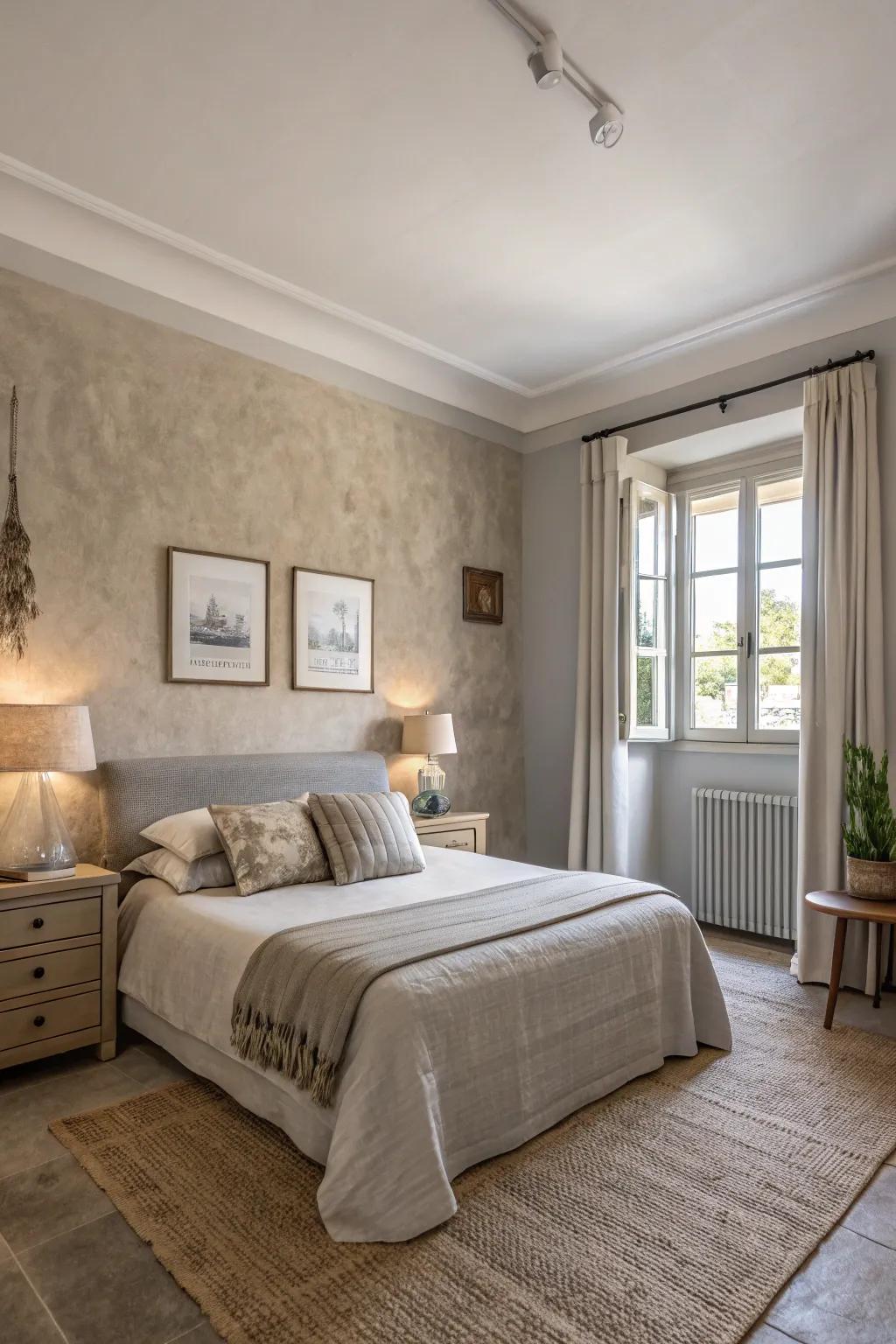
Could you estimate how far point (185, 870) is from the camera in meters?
3.02

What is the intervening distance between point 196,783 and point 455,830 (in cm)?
141

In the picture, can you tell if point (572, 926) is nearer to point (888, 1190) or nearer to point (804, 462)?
point (888, 1190)

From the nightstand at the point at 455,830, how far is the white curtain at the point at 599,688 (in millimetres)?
585

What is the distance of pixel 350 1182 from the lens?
1885 millimetres

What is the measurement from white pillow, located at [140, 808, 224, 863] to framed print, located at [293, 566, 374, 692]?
98cm

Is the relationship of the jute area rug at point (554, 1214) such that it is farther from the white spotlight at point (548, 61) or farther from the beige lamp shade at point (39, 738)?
the white spotlight at point (548, 61)

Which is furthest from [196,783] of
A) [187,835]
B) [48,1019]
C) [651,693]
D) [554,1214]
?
[651,693]

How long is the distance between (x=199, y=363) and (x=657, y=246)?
6.58ft

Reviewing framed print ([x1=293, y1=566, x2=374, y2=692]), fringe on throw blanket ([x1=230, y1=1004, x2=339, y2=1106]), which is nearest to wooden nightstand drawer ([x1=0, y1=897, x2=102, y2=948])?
fringe on throw blanket ([x1=230, y1=1004, x2=339, y2=1106])

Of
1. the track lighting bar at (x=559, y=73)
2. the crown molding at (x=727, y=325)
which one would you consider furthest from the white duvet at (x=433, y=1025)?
the crown molding at (x=727, y=325)

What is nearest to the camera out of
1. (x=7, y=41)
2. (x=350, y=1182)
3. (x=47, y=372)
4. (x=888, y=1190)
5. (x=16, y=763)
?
(x=350, y=1182)

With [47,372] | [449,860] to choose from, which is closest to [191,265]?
[47,372]

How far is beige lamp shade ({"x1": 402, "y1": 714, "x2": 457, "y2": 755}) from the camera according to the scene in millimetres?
4250

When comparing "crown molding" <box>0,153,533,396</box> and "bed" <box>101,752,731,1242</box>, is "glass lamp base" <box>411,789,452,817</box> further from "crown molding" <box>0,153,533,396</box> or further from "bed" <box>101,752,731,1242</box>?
"crown molding" <box>0,153,533,396</box>
